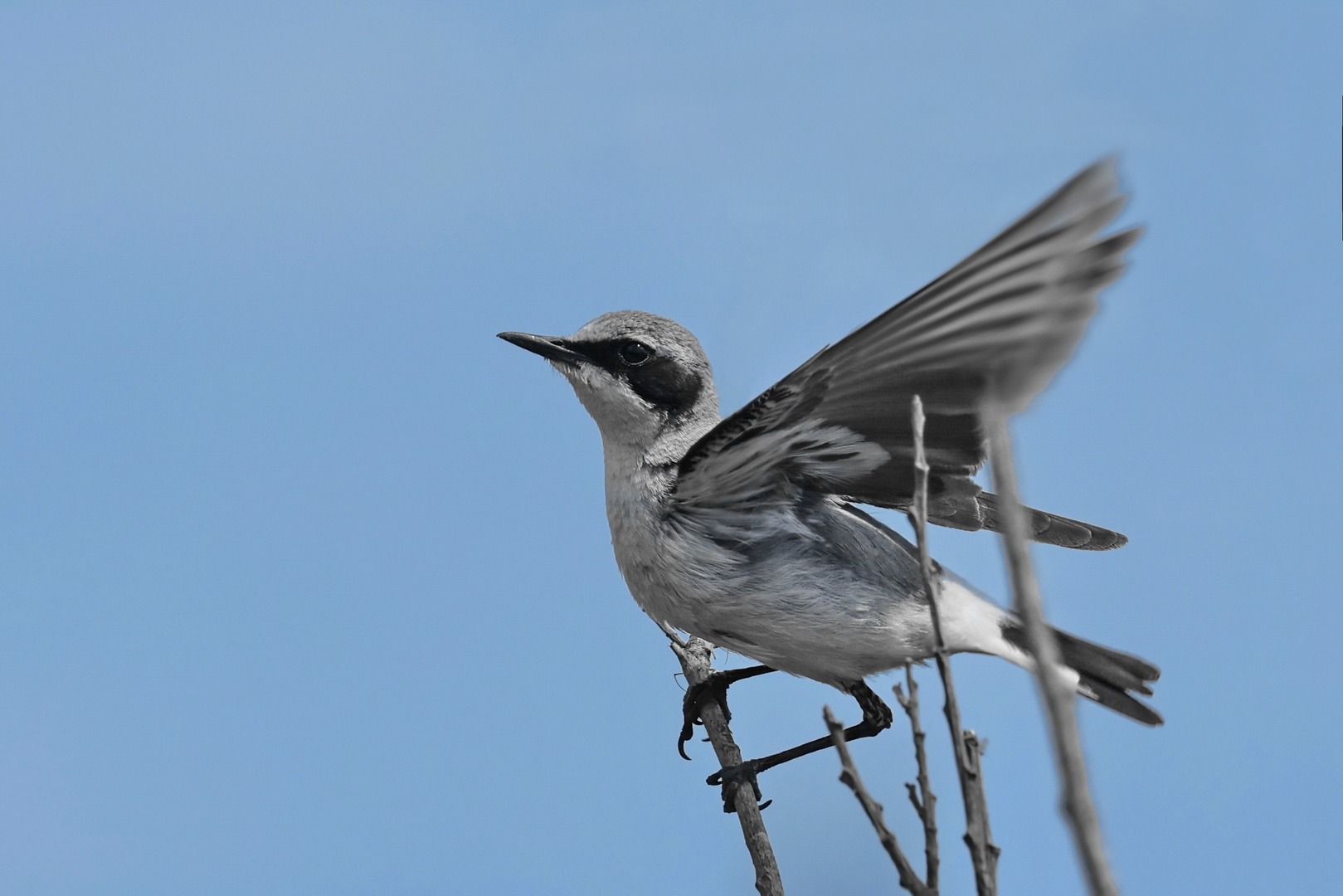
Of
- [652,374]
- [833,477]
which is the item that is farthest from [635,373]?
[833,477]

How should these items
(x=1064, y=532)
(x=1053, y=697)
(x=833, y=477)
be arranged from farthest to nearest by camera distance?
1. (x=1064, y=532)
2. (x=833, y=477)
3. (x=1053, y=697)

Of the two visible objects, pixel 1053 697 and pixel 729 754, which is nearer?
pixel 1053 697

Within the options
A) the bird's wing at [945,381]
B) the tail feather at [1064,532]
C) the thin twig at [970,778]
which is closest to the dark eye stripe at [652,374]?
the bird's wing at [945,381]

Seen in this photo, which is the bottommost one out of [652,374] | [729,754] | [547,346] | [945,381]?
[729,754]

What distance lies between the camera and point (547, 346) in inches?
153

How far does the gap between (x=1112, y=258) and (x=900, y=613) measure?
60.5 inches

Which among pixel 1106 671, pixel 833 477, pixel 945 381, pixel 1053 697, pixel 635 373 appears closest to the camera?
pixel 1053 697

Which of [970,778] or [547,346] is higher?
[547,346]

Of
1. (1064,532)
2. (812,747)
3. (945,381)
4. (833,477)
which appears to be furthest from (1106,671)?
(945,381)

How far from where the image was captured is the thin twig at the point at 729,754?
315 cm

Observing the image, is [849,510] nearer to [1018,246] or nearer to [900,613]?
[900,613]

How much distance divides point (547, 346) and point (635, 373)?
0.34 metres

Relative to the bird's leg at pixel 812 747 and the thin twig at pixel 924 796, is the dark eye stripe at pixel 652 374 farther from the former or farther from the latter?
the thin twig at pixel 924 796

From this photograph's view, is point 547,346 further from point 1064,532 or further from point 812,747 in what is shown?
point 1064,532
